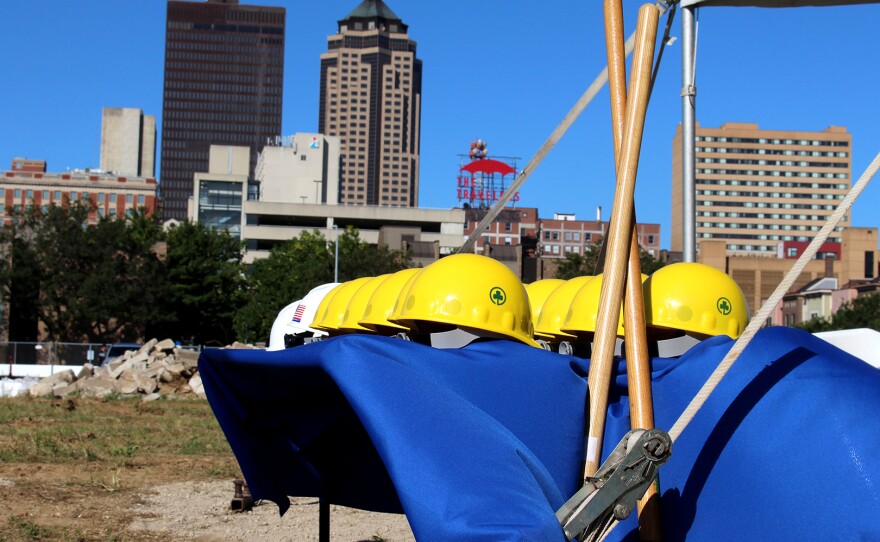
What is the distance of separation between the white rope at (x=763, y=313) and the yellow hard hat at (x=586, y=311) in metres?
1.35

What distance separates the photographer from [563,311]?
6.25 m

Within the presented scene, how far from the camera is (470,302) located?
214 inches

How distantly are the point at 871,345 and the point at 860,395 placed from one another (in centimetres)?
325

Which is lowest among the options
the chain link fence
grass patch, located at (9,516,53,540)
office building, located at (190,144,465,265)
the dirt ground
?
the chain link fence

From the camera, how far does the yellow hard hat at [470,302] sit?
5.41m

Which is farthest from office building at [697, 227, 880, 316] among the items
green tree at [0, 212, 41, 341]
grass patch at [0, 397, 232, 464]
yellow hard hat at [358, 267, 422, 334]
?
yellow hard hat at [358, 267, 422, 334]

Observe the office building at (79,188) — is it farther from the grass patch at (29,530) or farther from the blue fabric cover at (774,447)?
the blue fabric cover at (774,447)

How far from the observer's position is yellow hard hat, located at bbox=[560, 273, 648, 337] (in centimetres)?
530

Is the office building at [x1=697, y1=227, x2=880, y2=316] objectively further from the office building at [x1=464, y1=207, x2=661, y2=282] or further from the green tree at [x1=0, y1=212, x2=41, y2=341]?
the green tree at [x1=0, y1=212, x2=41, y2=341]

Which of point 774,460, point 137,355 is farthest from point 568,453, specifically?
point 137,355

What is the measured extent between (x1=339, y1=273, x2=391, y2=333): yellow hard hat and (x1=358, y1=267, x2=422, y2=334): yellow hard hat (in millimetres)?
325

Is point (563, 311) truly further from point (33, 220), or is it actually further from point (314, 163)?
point (314, 163)

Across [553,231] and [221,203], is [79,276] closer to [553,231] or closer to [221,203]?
[221,203]

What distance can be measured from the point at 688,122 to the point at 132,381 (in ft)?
96.0
